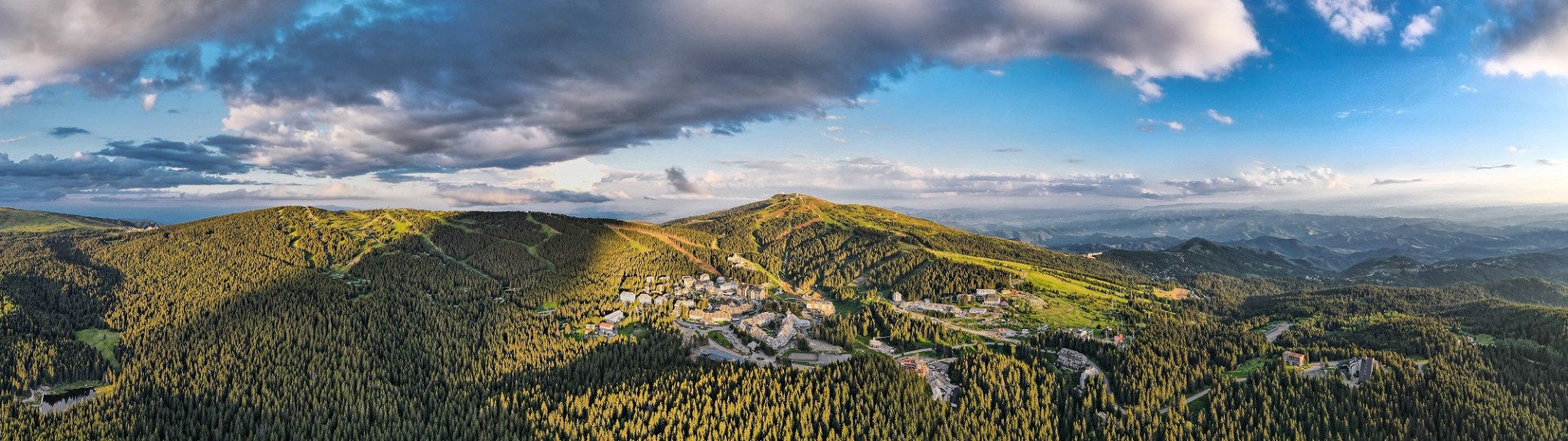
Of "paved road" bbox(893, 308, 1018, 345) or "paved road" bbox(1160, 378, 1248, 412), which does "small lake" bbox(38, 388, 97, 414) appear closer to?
"paved road" bbox(893, 308, 1018, 345)

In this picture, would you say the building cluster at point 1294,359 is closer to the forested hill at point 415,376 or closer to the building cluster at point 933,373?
the forested hill at point 415,376

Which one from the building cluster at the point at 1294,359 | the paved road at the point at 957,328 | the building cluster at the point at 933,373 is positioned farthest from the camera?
the paved road at the point at 957,328

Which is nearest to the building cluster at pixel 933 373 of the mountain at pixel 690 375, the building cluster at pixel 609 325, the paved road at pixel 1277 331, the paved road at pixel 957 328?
the mountain at pixel 690 375

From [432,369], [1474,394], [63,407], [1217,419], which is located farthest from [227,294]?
[1474,394]

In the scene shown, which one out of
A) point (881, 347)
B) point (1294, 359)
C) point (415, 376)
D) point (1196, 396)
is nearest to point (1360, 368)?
point (1294, 359)

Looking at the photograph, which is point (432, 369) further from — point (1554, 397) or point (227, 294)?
point (1554, 397)

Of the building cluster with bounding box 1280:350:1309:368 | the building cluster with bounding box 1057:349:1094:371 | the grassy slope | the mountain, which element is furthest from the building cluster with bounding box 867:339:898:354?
the grassy slope

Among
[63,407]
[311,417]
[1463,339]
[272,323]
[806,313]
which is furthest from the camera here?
[806,313]

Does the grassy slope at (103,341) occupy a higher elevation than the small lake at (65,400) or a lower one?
higher

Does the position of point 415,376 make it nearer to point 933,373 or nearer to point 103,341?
point 103,341
